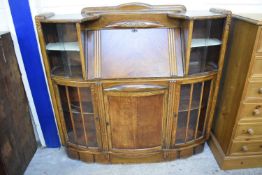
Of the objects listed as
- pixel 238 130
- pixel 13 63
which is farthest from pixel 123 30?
pixel 238 130

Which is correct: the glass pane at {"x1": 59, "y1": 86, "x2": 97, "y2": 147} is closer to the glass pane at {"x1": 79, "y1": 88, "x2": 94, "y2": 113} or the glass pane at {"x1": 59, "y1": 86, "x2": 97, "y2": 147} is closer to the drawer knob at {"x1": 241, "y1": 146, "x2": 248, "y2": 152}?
the glass pane at {"x1": 79, "y1": 88, "x2": 94, "y2": 113}

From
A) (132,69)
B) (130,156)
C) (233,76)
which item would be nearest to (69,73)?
(132,69)

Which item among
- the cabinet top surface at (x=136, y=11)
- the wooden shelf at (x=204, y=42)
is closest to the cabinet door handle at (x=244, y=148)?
the wooden shelf at (x=204, y=42)

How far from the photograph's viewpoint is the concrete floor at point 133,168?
1854 mm

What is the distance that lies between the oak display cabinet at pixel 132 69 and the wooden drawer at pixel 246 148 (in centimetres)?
38

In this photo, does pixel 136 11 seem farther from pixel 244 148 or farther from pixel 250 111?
pixel 244 148

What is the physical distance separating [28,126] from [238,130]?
192 centimetres

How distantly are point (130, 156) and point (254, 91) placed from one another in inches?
45.8

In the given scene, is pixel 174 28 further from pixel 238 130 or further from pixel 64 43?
pixel 238 130

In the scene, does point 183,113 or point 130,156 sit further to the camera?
point 130,156

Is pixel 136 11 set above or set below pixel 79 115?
above

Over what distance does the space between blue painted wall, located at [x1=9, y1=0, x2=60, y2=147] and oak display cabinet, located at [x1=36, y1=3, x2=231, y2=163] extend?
214mm

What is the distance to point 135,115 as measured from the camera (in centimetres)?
165

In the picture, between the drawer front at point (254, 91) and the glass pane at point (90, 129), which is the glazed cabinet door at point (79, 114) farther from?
the drawer front at point (254, 91)
